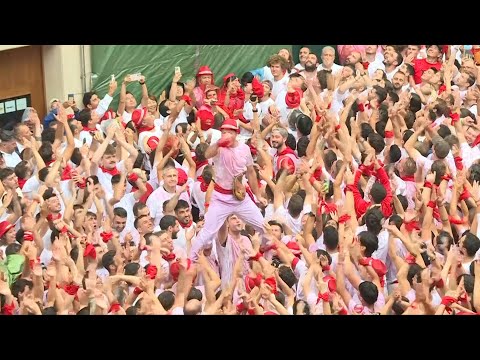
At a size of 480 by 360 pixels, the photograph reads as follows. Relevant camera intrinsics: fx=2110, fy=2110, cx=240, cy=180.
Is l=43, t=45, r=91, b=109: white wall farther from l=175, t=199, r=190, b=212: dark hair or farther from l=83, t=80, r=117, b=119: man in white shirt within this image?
l=175, t=199, r=190, b=212: dark hair

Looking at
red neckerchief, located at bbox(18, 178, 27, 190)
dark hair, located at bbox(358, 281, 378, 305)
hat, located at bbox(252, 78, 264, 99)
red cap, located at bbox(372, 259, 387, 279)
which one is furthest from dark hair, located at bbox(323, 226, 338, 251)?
red neckerchief, located at bbox(18, 178, 27, 190)

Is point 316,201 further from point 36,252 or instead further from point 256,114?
point 36,252

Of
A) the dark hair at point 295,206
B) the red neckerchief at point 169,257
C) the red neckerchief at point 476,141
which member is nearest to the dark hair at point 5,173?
the red neckerchief at point 169,257

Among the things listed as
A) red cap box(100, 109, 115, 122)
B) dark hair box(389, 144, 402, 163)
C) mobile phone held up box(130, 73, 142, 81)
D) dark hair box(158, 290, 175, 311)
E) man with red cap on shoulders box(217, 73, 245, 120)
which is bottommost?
dark hair box(158, 290, 175, 311)

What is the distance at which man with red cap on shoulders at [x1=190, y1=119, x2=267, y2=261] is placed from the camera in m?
14.2

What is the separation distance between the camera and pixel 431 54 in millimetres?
15539

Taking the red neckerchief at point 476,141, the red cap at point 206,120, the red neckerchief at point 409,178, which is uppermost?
the red cap at point 206,120

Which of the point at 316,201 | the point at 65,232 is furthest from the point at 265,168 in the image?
the point at 65,232

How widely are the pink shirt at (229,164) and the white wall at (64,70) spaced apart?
1263 mm

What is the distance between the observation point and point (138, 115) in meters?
14.9

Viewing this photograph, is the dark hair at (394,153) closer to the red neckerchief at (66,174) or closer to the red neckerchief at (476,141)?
the red neckerchief at (476,141)

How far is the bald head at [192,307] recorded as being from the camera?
545 inches

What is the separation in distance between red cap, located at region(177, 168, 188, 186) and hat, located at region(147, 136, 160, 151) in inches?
12.0
